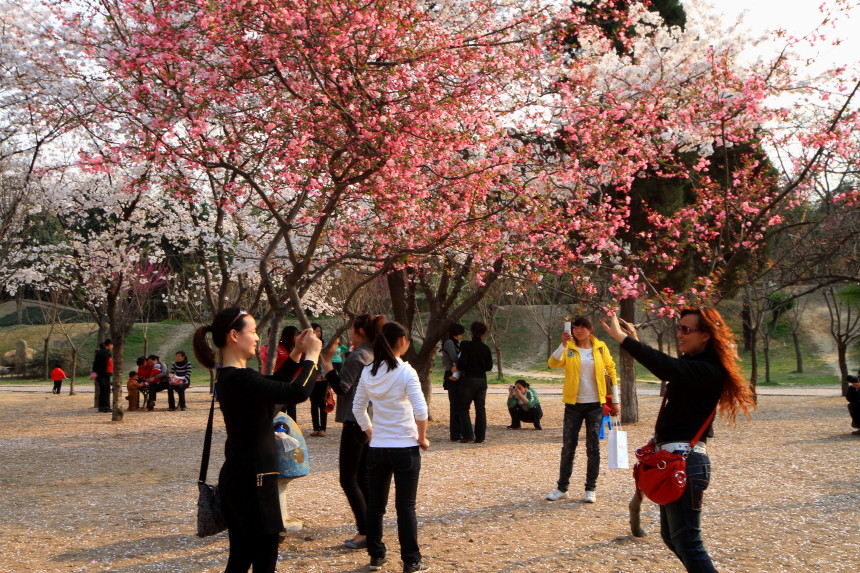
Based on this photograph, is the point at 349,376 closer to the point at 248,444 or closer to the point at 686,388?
the point at 248,444

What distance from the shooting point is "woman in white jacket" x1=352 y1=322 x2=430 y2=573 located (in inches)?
191

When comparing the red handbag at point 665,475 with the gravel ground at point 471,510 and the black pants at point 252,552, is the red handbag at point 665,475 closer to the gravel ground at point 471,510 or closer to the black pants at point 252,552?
the gravel ground at point 471,510

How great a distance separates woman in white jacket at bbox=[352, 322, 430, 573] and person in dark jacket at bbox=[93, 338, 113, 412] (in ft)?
48.1

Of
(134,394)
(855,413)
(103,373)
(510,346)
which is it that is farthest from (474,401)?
(510,346)

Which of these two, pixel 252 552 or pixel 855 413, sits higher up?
pixel 252 552

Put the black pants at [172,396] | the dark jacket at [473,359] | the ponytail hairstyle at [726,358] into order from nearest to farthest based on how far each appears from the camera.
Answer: the ponytail hairstyle at [726,358] < the dark jacket at [473,359] < the black pants at [172,396]

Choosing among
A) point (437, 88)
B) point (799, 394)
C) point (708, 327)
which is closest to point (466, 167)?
point (437, 88)

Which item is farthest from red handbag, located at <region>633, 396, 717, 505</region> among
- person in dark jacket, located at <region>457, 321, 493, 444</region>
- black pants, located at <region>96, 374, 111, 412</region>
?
black pants, located at <region>96, 374, 111, 412</region>

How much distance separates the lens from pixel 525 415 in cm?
1395

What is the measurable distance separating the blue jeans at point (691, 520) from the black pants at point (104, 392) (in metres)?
16.6

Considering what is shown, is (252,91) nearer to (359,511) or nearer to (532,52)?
(532,52)

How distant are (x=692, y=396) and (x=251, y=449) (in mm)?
2074

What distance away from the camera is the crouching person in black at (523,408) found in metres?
A: 13.9

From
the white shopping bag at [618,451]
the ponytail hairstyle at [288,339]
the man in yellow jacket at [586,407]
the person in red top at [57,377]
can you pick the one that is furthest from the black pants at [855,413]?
the person in red top at [57,377]
